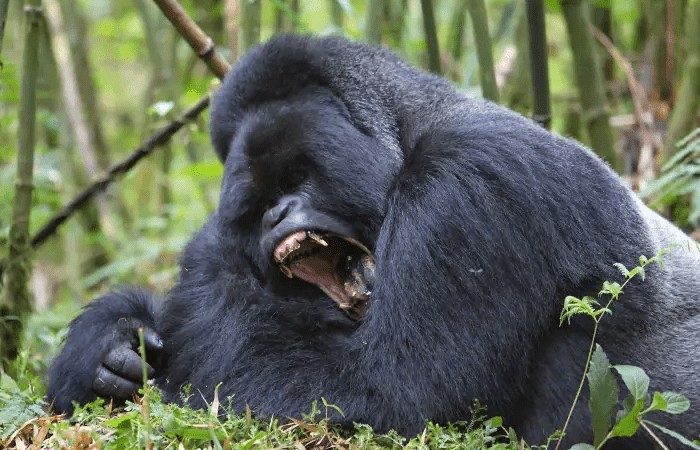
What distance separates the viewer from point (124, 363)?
10.5 ft

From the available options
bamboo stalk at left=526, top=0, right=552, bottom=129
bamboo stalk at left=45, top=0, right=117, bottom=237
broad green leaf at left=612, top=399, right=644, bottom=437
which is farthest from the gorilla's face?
bamboo stalk at left=45, top=0, right=117, bottom=237

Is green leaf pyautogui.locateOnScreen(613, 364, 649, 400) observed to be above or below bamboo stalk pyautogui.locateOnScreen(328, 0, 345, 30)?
below

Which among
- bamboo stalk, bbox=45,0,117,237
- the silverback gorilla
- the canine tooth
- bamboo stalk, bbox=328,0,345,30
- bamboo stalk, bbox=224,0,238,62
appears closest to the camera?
the silverback gorilla

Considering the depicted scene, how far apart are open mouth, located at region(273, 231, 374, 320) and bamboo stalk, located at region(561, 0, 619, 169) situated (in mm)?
2541

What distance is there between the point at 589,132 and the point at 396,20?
1.69 metres

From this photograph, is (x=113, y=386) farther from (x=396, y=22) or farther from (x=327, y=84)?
(x=396, y=22)

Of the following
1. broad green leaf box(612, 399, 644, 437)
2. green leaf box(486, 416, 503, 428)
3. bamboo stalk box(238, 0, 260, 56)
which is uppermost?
bamboo stalk box(238, 0, 260, 56)

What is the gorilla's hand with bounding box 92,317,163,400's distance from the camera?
319cm

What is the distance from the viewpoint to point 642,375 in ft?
7.73

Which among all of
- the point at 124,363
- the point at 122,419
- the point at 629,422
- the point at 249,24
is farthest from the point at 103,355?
the point at 249,24

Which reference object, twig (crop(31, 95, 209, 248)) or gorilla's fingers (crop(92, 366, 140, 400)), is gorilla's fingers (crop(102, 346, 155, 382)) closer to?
gorilla's fingers (crop(92, 366, 140, 400))

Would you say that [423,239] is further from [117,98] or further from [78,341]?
[117,98]

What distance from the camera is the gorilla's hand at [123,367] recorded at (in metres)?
3.19

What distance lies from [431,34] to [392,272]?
7.61ft
